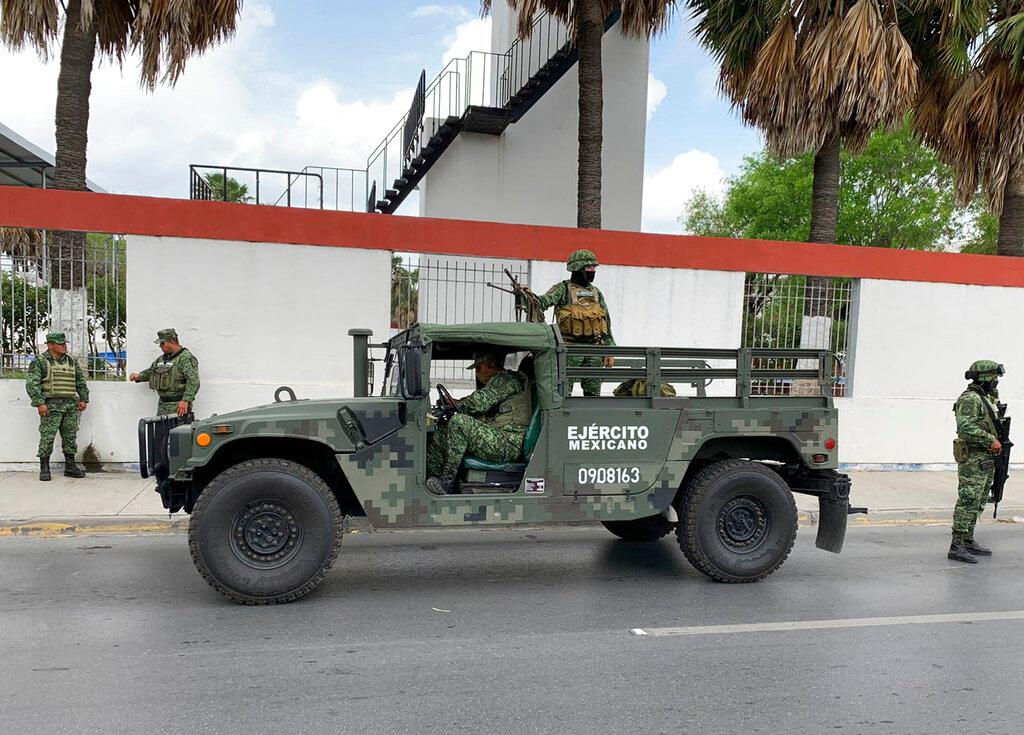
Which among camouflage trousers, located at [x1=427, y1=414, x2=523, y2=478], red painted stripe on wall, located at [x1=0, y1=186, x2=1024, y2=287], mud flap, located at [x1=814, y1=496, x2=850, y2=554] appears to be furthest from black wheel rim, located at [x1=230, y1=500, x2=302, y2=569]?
red painted stripe on wall, located at [x1=0, y1=186, x2=1024, y2=287]

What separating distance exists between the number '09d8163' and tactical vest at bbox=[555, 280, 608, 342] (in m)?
1.61

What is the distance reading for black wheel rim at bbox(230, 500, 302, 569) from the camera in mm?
4531

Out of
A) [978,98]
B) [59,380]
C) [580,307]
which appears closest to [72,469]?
[59,380]

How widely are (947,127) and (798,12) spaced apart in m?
2.98

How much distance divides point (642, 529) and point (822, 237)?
6.74 metres

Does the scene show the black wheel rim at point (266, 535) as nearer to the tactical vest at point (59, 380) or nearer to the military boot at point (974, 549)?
the tactical vest at point (59, 380)

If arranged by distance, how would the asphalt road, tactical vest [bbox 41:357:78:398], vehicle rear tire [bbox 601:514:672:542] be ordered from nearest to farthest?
1. the asphalt road
2. vehicle rear tire [bbox 601:514:672:542]
3. tactical vest [bbox 41:357:78:398]

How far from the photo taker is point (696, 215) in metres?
40.3

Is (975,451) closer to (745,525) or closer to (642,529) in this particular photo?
(745,525)

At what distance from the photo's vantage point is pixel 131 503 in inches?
285

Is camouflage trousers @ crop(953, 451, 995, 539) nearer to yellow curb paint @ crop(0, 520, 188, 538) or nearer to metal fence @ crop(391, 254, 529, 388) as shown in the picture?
metal fence @ crop(391, 254, 529, 388)

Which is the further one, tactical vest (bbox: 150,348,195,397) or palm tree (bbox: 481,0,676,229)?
palm tree (bbox: 481,0,676,229)

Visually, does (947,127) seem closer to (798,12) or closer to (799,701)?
(798,12)

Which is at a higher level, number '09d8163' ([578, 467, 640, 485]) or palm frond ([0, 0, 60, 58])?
palm frond ([0, 0, 60, 58])
